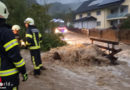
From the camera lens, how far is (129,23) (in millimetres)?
16797

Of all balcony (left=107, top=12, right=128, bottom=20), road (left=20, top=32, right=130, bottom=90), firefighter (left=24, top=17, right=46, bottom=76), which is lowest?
road (left=20, top=32, right=130, bottom=90)

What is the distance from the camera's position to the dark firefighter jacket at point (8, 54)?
2.10 metres

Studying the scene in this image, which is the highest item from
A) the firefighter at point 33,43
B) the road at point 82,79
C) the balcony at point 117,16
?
the balcony at point 117,16

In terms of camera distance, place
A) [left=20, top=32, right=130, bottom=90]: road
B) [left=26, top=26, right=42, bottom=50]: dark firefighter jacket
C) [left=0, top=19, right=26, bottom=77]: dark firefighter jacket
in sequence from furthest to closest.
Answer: [left=26, top=26, right=42, bottom=50]: dark firefighter jacket, [left=20, top=32, right=130, bottom=90]: road, [left=0, top=19, right=26, bottom=77]: dark firefighter jacket

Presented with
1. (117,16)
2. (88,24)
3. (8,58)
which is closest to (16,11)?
(8,58)

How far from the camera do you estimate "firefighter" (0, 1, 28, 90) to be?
6.90 feet

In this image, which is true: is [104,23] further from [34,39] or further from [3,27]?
[3,27]

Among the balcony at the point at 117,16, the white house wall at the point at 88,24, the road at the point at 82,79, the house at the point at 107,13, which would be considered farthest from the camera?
the white house wall at the point at 88,24

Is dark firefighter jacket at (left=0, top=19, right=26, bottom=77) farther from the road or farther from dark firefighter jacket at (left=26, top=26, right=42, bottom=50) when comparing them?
dark firefighter jacket at (left=26, top=26, right=42, bottom=50)

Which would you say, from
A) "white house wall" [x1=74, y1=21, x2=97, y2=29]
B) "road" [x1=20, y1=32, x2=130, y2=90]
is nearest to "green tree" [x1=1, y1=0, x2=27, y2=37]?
"road" [x1=20, y1=32, x2=130, y2=90]

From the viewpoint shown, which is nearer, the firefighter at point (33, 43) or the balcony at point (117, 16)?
the firefighter at point (33, 43)

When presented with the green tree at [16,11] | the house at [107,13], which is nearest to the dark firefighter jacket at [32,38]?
the green tree at [16,11]

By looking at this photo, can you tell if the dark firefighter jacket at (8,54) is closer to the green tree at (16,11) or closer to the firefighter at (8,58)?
the firefighter at (8,58)

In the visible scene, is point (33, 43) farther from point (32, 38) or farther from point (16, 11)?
point (16, 11)
